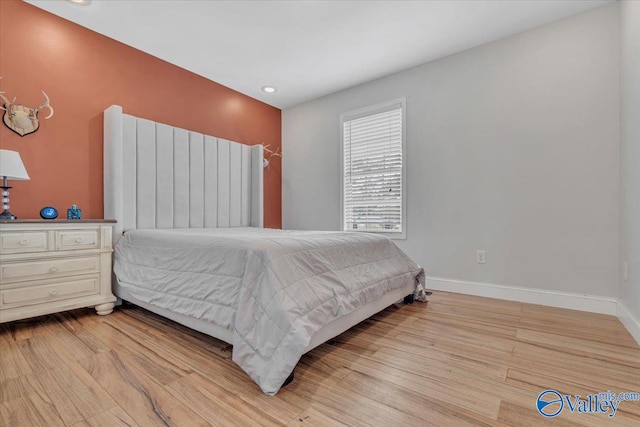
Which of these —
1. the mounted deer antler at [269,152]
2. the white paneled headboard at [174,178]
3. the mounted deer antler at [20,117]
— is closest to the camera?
the mounted deer antler at [20,117]

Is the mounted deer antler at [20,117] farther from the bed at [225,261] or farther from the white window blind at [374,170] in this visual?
the white window blind at [374,170]

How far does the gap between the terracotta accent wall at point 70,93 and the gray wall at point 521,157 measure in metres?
2.46

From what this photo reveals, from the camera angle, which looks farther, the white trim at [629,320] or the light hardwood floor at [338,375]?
the white trim at [629,320]

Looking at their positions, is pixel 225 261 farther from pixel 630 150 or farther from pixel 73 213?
pixel 630 150

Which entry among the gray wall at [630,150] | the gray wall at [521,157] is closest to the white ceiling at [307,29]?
the gray wall at [521,157]

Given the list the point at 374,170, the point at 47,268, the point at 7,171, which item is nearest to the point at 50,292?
the point at 47,268

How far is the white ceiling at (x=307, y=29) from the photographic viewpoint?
97.0 inches

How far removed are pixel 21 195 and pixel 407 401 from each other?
3029 millimetres

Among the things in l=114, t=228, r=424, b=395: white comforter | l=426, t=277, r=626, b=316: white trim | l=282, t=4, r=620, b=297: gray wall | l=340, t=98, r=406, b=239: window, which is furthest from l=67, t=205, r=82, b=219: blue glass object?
l=426, t=277, r=626, b=316: white trim

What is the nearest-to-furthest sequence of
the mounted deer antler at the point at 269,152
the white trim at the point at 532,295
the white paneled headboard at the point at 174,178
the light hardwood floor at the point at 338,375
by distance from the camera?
the light hardwood floor at the point at 338,375, the white trim at the point at 532,295, the white paneled headboard at the point at 174,178, the mounted deer antler at the point at 269,152

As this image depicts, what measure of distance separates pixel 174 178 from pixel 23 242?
1.30 metres

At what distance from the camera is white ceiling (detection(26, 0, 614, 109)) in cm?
246

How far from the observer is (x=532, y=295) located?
2723mm

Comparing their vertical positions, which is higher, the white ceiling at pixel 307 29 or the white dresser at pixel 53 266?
the white ceiling at pixel 307 29
